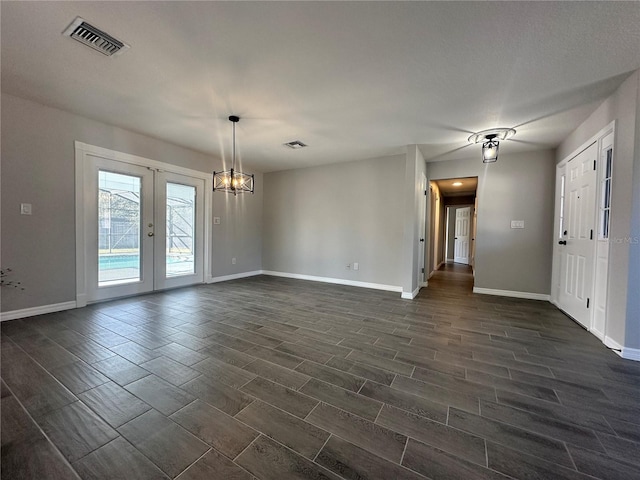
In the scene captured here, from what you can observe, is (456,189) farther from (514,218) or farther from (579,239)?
(579,239)

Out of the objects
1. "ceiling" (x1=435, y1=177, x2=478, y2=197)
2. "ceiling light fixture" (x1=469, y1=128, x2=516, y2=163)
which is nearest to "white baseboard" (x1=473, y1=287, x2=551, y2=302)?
"ceiling light fixture" (x1=469, y1=128, x2=516, y2=163)

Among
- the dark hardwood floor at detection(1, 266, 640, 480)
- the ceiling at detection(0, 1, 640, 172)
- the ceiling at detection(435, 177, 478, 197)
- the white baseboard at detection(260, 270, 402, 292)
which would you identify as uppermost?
the ceiling at detection(0, 1, 640, 172)

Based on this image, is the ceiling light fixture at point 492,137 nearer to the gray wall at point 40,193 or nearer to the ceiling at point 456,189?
the ceiling at point 456,189

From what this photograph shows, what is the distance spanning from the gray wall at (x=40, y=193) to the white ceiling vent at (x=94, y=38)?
1.84 meters

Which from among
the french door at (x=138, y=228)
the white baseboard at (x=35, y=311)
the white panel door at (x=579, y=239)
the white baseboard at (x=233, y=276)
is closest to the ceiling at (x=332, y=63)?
the white panel door at (x=579, y=239)

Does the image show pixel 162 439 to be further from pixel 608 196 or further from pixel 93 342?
pixel 608 196

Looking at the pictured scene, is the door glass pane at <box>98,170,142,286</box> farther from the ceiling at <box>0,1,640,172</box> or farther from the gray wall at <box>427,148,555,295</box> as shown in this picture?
the gray wall at <box>427,148,555,295</box>

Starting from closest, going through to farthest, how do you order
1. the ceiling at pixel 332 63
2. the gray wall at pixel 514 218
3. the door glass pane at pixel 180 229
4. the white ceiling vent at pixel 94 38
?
the ceiling at pixel 332 63, the white ceiling vent at pixel 94 38, the gray wall at pixel 514 218, the door glass pane at pixel 180 229

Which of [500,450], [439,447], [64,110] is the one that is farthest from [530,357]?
[64,110]

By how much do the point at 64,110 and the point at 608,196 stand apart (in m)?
6.47

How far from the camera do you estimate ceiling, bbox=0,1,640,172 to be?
1744 millimetres

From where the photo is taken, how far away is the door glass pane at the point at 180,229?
4.66 meters

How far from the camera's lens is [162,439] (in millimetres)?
1353

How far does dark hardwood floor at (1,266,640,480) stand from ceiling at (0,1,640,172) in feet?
8.26
